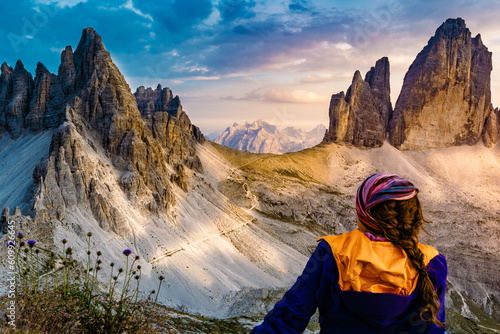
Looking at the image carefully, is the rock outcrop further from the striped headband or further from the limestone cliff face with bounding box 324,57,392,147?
the striped headband

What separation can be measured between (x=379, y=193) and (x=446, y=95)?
446ft

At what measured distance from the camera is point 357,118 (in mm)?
119312

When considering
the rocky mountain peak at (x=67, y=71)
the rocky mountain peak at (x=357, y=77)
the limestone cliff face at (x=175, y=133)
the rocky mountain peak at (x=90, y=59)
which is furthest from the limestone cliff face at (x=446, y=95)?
the rocky mountain peak at (x=67, y=71)

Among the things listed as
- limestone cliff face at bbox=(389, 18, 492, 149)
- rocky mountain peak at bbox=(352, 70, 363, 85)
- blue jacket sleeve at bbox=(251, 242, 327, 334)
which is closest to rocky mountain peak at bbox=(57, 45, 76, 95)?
blue jacket sleeve at bbox=(251, 242, 327, 334)

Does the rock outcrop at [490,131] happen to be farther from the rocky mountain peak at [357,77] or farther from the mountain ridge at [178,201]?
the rocky mountain peak at [357,77]

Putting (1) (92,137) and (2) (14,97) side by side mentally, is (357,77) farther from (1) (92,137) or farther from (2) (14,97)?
(2) (14,97)

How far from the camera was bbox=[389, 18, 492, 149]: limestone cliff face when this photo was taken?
118 meters

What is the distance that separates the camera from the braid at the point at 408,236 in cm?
309

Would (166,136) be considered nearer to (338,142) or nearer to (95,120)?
(95,120)

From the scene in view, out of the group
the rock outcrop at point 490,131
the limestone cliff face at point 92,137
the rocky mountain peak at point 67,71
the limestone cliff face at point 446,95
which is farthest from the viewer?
the rock outcrop at point 490,131

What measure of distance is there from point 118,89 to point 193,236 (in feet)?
88.5

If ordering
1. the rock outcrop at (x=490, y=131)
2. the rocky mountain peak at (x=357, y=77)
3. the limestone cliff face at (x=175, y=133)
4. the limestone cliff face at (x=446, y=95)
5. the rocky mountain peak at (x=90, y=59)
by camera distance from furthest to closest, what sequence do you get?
the rock outcrop at (x=490, y=131) → the rocky mountain peak at (x=357, y=77) → the limestone cliff face at (x=446, y=95) → the limestone cliff face at (x=175, y=133) → the rocky mountain peak at (x=90, y=59)

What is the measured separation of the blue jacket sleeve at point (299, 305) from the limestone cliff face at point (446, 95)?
12796cm

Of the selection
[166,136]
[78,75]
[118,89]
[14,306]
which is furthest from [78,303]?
[166,136]
